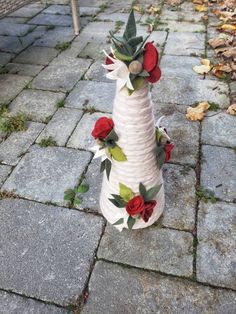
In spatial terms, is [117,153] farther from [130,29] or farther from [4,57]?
[4,57]

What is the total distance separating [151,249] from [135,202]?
0.36 meters

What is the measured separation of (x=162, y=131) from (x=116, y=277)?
874mm

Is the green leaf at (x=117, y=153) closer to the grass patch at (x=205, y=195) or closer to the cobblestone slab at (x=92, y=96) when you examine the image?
the grass patch at (x=205, y=195)

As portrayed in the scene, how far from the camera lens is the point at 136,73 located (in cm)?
150

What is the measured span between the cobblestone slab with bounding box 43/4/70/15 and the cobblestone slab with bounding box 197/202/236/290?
14.0 feet

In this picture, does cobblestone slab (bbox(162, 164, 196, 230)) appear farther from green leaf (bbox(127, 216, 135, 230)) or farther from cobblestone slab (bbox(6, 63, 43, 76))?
cobblestone slab (bbox(6, 63, 43, 76))

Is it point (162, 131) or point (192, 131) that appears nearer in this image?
point (162, 131)

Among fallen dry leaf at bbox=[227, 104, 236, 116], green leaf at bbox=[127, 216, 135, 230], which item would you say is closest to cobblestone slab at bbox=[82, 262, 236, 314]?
green leaf at bbox=[127, 216, 135, 230]

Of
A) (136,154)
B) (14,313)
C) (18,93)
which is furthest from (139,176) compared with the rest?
(18,93)

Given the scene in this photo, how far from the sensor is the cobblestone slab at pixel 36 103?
10.4 ft

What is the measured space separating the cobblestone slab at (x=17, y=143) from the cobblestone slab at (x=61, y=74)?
69 centimetres

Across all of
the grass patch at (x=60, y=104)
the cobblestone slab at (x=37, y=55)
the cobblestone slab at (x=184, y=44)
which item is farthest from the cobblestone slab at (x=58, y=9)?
the grass patch at (x=60, y=104)

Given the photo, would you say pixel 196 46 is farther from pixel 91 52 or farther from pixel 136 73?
pixel 136 73

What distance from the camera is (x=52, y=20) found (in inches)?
197
